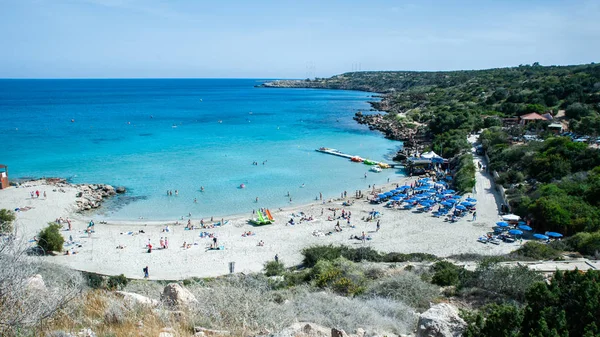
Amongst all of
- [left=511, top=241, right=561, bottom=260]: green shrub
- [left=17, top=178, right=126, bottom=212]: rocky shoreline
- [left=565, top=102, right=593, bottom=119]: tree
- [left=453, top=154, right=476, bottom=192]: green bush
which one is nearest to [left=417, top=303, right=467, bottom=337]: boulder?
[left=511, top=241, right=561, bottom=260]: green shrub

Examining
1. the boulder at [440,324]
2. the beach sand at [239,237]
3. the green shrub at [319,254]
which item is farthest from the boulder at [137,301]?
the beach sand at [239,237]

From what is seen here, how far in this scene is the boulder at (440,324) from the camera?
6219mm

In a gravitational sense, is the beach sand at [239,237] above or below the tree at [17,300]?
below

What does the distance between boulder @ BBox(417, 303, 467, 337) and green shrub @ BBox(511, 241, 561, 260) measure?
31.9ft

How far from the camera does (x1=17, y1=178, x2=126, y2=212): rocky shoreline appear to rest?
2755 cm

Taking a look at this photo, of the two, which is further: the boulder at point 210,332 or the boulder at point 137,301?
the boulder at point 137,301

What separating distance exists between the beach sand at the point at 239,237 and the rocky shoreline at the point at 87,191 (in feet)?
1.94

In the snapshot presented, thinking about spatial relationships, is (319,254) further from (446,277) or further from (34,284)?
(34,284)

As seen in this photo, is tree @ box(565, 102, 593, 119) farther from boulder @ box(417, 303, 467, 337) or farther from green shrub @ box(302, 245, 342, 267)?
boulder @ box(417, 303, 467, 337)

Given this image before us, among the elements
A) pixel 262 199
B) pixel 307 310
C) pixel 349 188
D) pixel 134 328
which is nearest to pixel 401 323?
pixel 307 310

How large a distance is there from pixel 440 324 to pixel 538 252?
35.6ft

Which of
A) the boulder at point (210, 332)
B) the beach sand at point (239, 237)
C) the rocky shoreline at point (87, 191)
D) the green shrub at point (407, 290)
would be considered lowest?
the beach sand at point (239, 237)

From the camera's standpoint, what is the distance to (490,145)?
119ft

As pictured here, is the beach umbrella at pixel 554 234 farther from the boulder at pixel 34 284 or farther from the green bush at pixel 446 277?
the boulder at pixel 34 284
